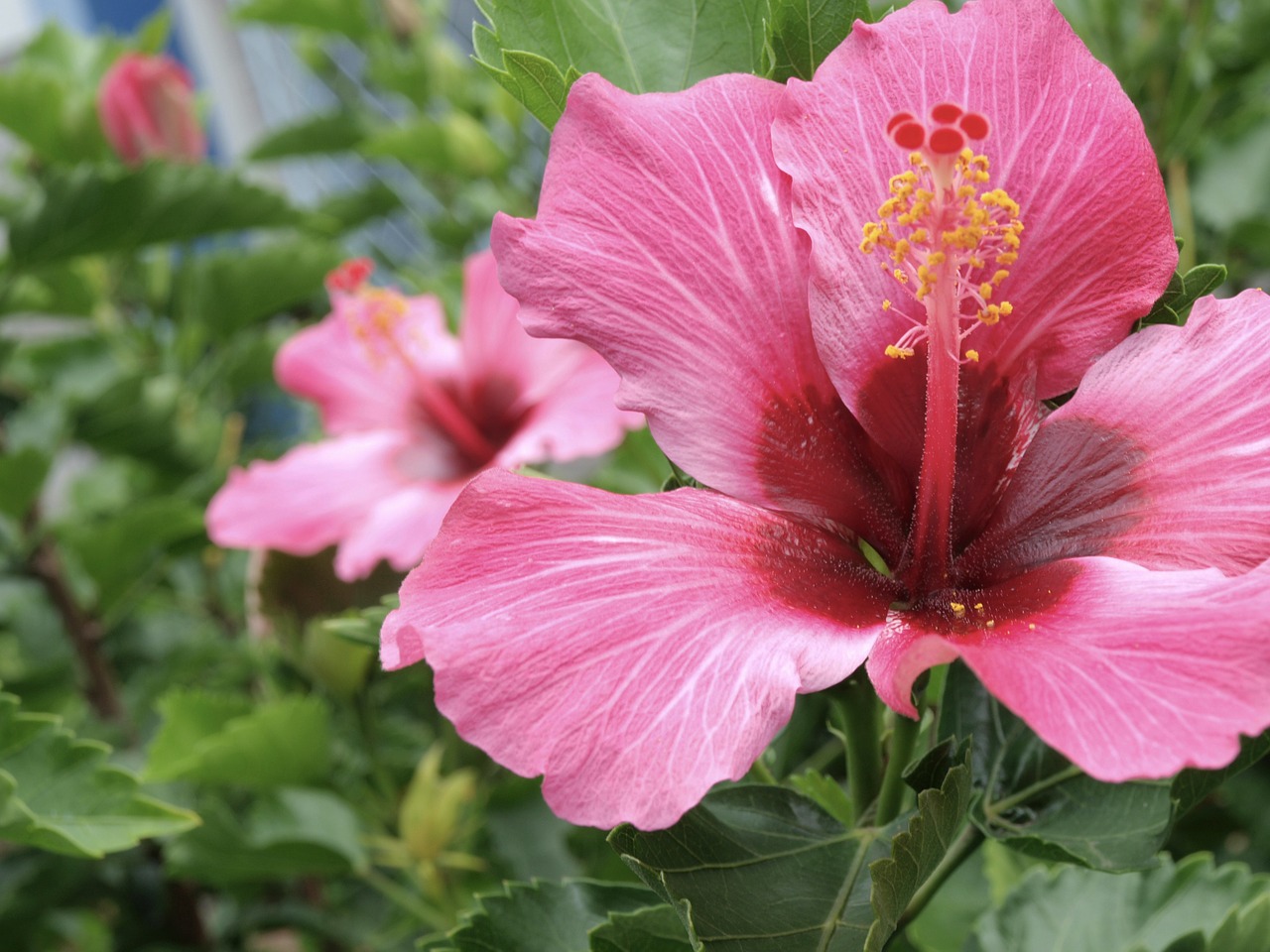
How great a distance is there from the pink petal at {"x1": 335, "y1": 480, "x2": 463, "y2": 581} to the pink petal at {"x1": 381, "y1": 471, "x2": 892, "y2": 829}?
0.46 meters

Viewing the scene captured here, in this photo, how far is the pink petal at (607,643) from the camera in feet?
1.37

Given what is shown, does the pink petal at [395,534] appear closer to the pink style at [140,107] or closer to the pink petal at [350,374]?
the pink petal at [350,374]

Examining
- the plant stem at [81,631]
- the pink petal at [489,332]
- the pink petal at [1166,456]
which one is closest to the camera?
the pink petal at [1166,456]

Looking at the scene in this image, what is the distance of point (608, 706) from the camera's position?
42 centimetres

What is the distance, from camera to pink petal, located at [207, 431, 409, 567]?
1.04 metres

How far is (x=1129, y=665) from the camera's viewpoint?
407 mm

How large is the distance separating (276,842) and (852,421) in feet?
2.24

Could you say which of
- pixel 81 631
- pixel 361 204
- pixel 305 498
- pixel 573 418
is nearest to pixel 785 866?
pixel 573 418

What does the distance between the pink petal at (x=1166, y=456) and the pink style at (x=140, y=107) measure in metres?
1.38

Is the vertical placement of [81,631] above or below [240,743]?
below

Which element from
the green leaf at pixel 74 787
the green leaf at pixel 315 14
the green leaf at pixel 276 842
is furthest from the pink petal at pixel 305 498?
the green leaf at pixel 315 14

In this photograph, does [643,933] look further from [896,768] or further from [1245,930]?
[1245,930]

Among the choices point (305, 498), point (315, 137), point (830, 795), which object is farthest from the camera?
point (315, 137)

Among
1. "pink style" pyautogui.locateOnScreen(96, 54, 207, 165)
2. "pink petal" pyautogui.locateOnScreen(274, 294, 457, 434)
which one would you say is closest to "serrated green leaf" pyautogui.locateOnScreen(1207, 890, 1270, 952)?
"pink petal" pyautogui.locateOnScreen(274, 294, 457, 434)
